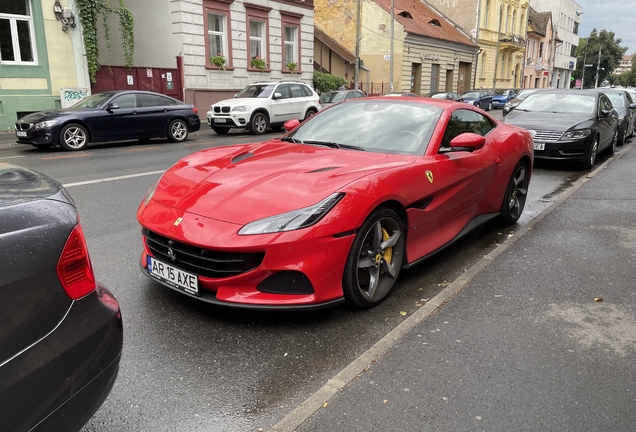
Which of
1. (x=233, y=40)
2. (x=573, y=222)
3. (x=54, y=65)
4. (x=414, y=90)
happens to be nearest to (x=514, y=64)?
(x=414, y=90)

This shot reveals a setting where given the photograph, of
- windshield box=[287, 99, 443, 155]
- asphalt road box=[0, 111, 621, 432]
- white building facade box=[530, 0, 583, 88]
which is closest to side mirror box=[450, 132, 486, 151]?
windshield box=[287, 99, 443, 155]

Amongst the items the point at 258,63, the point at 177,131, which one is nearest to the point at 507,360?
the point at 177,131

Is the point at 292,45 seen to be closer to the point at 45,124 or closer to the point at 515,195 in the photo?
the point at 45,124

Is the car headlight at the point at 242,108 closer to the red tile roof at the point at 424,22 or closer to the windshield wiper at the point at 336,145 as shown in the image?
the windshield wiper at the point at 336,145

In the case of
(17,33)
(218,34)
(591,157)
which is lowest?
(591,157)

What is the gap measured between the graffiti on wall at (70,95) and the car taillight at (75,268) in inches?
660

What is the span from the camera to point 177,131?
14570 millimetres

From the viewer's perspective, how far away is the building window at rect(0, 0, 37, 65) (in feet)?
50.4

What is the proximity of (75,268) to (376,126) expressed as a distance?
10.5 ft

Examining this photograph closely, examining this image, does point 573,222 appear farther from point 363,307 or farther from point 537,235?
point 363,307

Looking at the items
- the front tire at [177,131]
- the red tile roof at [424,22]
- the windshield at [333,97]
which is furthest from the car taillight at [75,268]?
the red tile roof at [424,22]

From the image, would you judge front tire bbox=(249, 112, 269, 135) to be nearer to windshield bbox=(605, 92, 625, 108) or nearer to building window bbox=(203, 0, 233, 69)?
building window bbox=(203, 0, 233, 69)

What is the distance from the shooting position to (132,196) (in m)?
7.03

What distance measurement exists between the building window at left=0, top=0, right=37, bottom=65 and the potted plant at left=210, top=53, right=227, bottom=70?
753 centimetres
